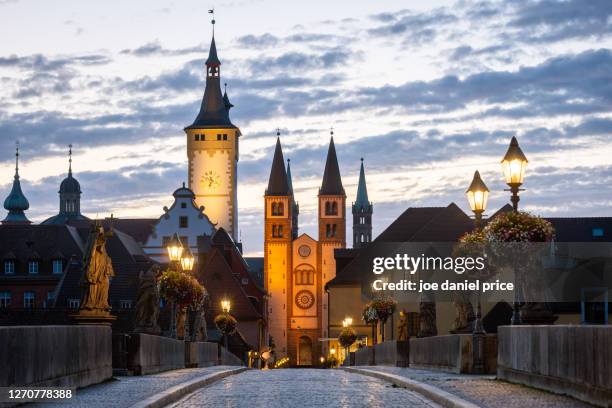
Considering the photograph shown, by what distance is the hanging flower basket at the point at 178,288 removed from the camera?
41094 millimetres

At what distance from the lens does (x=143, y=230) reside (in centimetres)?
16500

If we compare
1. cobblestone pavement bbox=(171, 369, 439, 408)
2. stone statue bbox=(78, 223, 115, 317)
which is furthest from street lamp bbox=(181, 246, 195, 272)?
stone statue bbox=(78, 223, 115, 317)

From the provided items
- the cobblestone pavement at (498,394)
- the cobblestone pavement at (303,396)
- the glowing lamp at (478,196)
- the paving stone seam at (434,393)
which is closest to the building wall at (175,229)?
the glowing lamp at (478,196)

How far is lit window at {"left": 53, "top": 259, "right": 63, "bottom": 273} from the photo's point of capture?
11706cm

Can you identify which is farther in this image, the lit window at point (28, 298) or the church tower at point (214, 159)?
the church tower at point (214, 159)

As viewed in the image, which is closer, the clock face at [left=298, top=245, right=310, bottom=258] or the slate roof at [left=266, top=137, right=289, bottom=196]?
the clock face at [left=298, top=245, right=310, bottom=258]

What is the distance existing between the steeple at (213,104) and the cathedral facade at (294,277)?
49.7 feet

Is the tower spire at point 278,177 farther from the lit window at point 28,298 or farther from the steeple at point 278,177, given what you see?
the lit window at point 28,298

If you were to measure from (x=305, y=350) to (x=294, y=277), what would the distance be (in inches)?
386

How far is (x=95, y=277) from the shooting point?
86.9ft

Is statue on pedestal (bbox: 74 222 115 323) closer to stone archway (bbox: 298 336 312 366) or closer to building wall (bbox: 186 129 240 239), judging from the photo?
building wall (bbox: 186 129 240 239)

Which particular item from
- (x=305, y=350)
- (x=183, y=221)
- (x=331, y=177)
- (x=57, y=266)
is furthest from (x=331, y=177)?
(x=57, y=266)

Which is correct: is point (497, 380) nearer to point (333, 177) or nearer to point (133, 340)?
point (133, 340)

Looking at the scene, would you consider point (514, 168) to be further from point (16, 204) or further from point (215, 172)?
point (16, 204)
